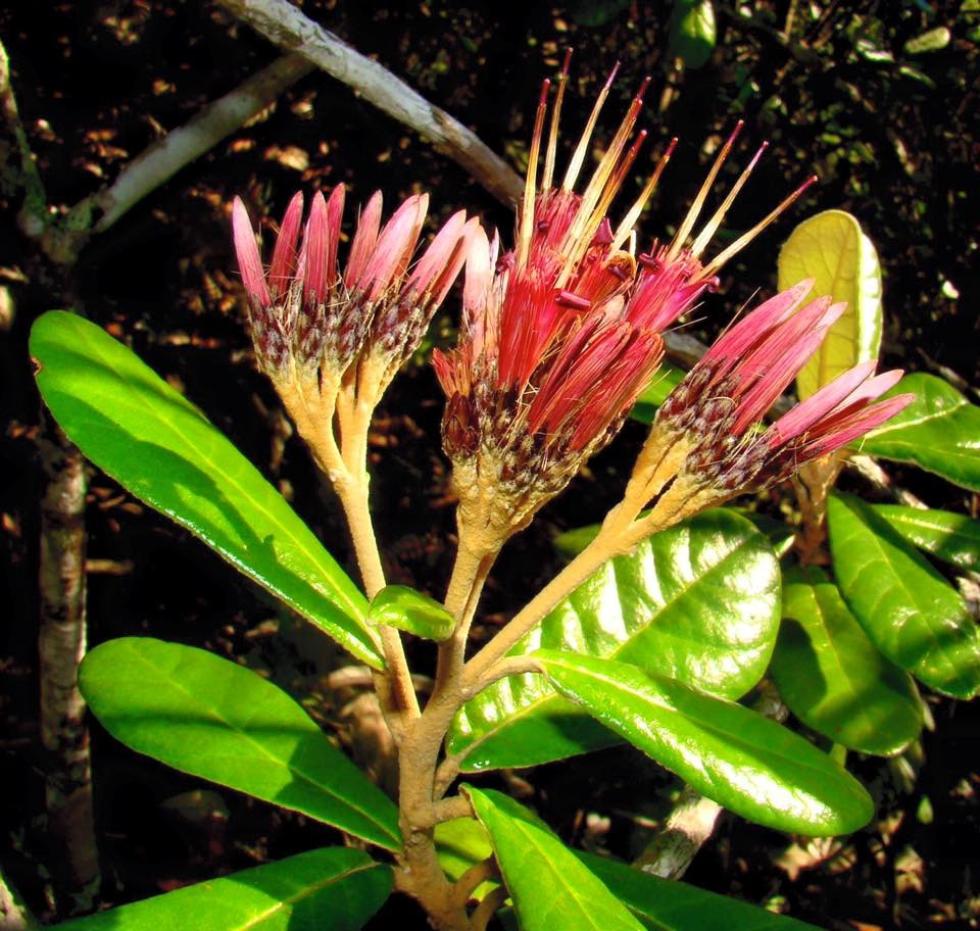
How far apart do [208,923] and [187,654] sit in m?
0.32

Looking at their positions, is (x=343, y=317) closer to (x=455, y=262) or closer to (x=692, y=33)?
(x=455, y=262)

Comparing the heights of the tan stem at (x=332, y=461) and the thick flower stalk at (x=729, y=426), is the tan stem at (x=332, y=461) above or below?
below

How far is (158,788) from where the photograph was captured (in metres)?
1.96

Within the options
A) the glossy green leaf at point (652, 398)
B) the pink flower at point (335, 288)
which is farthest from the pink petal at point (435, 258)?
the glossy green leaf at point (652, 398)

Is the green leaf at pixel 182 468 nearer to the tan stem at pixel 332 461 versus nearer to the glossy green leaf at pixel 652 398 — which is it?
the tan stem at pixel 332 461

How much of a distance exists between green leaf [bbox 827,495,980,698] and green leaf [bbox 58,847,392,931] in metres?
0.67

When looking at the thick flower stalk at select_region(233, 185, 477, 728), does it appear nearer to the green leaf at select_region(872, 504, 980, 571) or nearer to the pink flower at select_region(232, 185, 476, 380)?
the pink flower at select_region(232, 185, 476, 380)

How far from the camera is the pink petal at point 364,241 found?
89cm

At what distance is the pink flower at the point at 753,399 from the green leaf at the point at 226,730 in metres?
0.52

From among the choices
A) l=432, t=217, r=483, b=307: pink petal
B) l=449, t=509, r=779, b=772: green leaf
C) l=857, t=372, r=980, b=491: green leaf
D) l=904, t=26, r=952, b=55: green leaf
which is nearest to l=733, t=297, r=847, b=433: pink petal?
l=432, t=217, r=483, b=307: pink petal

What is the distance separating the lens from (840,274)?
140 cm

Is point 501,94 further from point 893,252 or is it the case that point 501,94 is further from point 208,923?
point 208,923

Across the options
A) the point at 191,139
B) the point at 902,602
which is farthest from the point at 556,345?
the point at 191,139

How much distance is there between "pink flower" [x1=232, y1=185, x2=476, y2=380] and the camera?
2.84 feet
